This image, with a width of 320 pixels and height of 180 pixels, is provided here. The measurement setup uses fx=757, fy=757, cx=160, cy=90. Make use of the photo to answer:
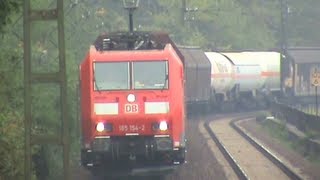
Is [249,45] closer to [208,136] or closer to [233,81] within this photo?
[233,81]

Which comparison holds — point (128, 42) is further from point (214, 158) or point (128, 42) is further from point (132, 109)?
point (214, 158)

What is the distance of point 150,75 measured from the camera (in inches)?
647

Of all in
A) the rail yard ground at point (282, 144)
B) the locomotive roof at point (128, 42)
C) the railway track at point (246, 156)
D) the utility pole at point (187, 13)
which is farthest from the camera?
the utility pole at point (187, 13)

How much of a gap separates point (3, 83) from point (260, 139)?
1904 centimetres

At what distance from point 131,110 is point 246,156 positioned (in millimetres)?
10005

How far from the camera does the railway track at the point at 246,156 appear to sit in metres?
20.4

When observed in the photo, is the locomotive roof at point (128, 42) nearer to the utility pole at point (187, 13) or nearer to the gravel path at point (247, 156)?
the gravel path at point (247, 156)

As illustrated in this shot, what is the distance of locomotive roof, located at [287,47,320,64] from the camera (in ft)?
184

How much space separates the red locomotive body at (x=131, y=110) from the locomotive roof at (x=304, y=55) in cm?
4020

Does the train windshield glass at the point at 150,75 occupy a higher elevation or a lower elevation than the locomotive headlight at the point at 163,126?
higher

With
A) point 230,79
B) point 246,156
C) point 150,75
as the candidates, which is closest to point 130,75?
point 150,75

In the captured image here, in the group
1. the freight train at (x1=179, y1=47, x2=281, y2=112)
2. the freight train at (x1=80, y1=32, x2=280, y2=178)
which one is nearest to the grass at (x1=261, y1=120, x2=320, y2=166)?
the freight train at (x1=179, y1=47, x2=281, y2=112)

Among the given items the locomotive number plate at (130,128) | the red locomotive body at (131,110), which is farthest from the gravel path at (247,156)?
the locomotive number plate at (130,128)

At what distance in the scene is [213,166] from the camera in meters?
21.8
